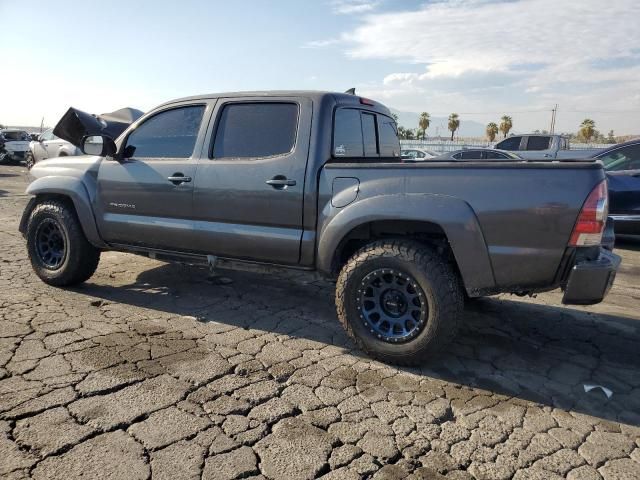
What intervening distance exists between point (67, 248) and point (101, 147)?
1.06 m

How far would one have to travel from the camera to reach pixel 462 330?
4.21 meters

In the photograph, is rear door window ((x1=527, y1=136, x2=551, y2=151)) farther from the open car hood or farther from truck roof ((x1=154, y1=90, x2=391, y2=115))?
the open car hood

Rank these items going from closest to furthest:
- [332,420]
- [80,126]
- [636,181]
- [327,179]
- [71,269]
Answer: [332,420], [327,179], [71,269], [80,126], [636,181]

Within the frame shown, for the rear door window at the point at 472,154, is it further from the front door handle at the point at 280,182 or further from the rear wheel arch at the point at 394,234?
the front door handle at the point at 280,182

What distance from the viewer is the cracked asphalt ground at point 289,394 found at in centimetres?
236

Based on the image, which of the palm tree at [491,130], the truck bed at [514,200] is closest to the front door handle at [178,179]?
the truck bed at [514,200]

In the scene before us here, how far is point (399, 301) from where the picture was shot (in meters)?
3.43

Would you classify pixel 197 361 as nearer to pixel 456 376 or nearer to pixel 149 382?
pixel 149 382

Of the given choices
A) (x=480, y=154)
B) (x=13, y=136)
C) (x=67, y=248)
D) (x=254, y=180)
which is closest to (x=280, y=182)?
(x=254, y=180)

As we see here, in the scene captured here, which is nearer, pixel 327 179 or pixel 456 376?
pixel 456 376

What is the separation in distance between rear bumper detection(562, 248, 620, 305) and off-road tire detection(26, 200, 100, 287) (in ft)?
14.0

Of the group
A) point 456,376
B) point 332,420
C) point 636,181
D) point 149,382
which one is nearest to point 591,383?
point 456,376

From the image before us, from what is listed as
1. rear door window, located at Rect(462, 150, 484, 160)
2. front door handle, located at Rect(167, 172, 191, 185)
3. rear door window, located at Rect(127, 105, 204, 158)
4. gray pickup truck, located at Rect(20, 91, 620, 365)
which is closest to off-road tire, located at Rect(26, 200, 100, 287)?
gray pickup truck, located at Rect(20, 91, 620, 365)

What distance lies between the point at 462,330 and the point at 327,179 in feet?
6.00
